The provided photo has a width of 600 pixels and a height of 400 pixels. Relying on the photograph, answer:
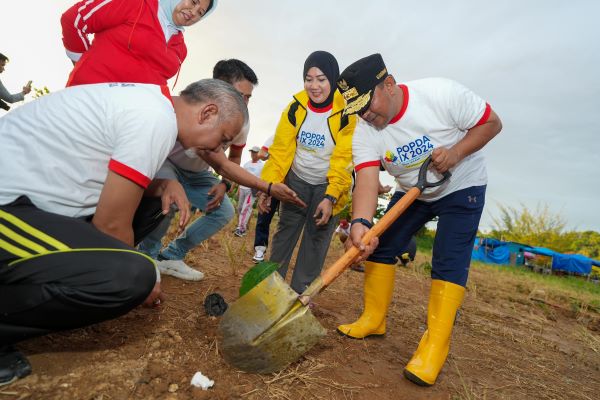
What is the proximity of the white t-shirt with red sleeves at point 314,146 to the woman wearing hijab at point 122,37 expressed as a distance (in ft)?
3.98

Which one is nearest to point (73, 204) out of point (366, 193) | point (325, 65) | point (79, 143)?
point (79, 143)

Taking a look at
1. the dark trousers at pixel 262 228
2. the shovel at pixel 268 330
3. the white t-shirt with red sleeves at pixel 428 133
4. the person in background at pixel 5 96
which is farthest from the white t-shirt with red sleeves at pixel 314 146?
the person in background at pixel 5 96

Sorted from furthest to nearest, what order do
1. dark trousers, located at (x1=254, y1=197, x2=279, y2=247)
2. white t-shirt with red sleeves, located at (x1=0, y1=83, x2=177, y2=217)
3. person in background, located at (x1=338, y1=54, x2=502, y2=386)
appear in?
dark trousers, located at (x1=254, y1=197, x2=279, y2=247), person in background, located at (x1=338, y1=54, x2=502, y2=386), white t-shirt with red sleeves, located at (x1=0, y1=83, x2=177, y2=217)

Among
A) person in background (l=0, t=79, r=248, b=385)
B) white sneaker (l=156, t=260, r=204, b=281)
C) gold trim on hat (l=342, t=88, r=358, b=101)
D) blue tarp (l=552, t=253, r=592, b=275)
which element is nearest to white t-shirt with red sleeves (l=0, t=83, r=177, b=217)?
person in background (l=0, t=79, r=248, b=385)

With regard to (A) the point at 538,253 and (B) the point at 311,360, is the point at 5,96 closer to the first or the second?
(B) the point at 311,360

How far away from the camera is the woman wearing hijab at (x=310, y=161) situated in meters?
3.19

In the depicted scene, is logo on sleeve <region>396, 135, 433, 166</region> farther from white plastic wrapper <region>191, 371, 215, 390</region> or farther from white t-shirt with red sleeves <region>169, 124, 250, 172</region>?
white plastic wrapper <region>191, 371, 215, 390</region>

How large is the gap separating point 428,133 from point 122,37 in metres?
1.98

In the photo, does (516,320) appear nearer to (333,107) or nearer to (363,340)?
(363,340)

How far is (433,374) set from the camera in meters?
2.05

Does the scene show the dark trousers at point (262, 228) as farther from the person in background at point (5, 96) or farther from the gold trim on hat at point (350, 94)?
the person in background at point (5, 96)

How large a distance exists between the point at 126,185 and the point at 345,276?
12.7ft

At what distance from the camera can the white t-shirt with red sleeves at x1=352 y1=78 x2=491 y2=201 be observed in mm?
2330

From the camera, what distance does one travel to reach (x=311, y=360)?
80.6 inches
